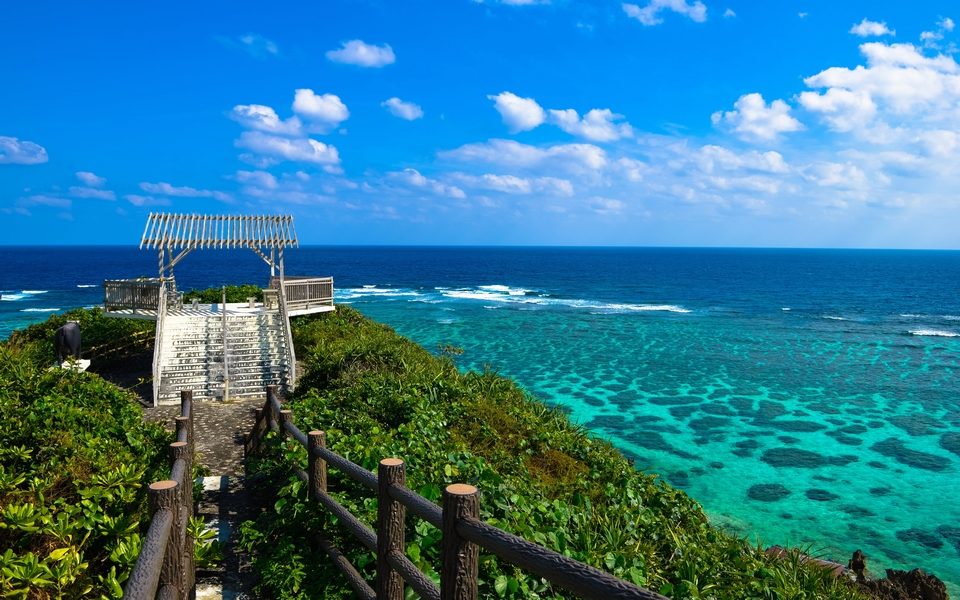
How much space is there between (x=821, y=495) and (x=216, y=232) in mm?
21853

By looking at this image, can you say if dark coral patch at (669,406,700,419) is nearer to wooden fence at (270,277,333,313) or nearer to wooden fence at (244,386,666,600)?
wooden fence at (270,277,333,313)

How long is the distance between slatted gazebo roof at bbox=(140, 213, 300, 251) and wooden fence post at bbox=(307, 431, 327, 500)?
58.4ft

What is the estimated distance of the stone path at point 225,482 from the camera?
5617 millimetres

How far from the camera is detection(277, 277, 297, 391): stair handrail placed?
55.2 feet

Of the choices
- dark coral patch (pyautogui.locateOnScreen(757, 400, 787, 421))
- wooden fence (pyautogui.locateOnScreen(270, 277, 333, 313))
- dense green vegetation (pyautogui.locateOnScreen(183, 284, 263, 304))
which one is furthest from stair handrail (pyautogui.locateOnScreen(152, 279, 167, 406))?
dark coral patch (pyautogui.locateOnScreen(757, 400, 787, 421))

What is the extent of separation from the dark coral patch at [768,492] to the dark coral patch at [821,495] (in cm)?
58

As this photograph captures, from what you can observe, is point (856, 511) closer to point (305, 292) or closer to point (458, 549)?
point (458, 549)

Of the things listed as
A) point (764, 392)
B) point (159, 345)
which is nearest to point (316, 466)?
point (159, 345)

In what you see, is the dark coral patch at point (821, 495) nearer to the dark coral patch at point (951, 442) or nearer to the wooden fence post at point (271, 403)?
the dark coral patch at point (951, 442)

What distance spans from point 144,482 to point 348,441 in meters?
2.26

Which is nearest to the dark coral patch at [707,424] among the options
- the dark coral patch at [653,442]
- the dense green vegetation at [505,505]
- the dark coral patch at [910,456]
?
the dark coral patch at [653,442]

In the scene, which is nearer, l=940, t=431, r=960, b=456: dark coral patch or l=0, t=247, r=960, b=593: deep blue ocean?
l=0, t=247, r=960, b=593: deep blue ocean

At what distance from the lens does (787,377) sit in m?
28.5

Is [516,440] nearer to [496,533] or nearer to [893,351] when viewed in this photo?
[496,533]
